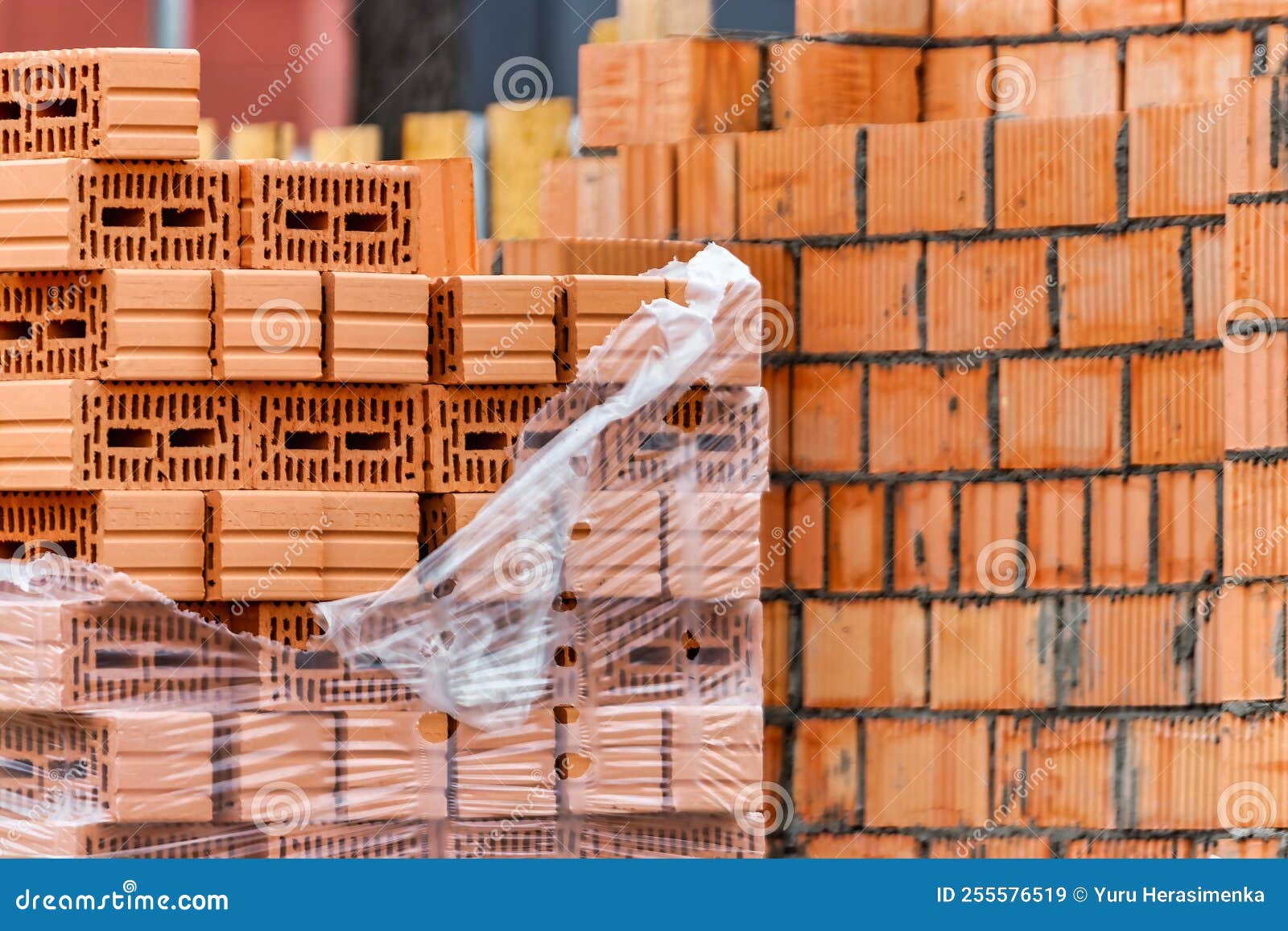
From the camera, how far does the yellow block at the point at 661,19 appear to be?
774 centimetres

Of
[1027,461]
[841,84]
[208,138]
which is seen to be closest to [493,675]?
[1027,461]

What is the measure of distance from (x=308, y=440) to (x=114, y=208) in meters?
1.07

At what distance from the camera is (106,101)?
18.2 feet

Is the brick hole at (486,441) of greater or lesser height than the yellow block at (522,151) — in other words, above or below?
below

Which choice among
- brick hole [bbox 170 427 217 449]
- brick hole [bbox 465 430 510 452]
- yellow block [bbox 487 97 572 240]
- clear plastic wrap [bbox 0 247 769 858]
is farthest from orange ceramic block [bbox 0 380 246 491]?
yellow block [bbox 487 97 572 240]

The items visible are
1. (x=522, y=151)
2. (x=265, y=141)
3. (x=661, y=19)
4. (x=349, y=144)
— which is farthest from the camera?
(x=265, y=141)

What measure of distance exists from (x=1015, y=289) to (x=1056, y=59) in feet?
4.40

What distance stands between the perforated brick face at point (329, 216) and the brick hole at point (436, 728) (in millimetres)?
1632

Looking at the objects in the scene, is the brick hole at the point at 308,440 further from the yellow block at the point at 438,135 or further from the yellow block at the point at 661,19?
the yellow block at the point at 438,135

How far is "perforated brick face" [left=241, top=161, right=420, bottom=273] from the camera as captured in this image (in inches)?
225

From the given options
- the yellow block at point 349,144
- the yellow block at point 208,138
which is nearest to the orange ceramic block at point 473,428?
the yellow block at point 349,144

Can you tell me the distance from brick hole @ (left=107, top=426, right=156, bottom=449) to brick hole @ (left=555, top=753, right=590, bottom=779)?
1.84 meters

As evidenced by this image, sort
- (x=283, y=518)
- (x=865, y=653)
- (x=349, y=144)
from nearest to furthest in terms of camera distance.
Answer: (x=283, y=518)
(x=865, y=653)
(x=349, y=144)

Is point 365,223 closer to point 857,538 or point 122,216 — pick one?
point 122,216
